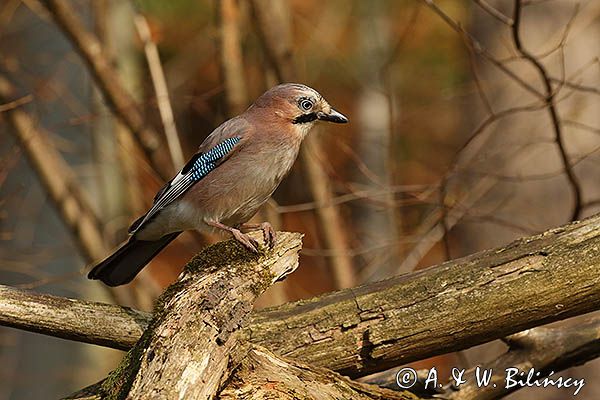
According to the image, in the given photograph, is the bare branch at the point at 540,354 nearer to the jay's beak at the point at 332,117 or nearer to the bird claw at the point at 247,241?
the bird claw at the point at 247,241

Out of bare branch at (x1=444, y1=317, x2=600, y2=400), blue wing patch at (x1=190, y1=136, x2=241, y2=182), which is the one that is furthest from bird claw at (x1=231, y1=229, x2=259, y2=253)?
bare branch at (x1=444, y1=317, x2=600, y2=400)

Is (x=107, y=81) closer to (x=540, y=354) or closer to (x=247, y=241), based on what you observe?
(x=247, y=241)

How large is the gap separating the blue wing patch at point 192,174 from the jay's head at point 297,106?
0.68ft

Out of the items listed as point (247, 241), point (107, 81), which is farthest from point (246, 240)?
point (107, 81)

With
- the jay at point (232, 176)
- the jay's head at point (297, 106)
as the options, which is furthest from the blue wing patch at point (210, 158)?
the jay's head at point (297, 106)

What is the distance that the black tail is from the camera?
12.9ft

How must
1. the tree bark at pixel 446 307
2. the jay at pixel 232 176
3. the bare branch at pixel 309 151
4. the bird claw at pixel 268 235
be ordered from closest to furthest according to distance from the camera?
the tree bark at pixel 446 307 < the bird claw at pixel 268 235 < the jay at pixel 232 176 < the bare branch at pixel 309 151

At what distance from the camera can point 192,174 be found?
4.00 meters

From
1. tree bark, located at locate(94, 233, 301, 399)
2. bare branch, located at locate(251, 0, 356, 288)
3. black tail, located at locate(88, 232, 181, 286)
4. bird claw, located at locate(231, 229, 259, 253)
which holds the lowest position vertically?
Answer: tree bark, located at locate(94, 233, 301, 399)

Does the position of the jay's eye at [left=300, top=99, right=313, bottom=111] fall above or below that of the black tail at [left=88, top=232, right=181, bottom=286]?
above

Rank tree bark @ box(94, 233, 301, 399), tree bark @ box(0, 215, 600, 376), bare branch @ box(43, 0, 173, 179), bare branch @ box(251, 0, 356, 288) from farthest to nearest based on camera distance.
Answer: bare branch @ box(251, 0, 356, 288)
bare branch @ box(43, 0, 173, 179)
tree bark @ box(0, 215, 600, 376)
tree bark @ box(94, 233, 301, 399)

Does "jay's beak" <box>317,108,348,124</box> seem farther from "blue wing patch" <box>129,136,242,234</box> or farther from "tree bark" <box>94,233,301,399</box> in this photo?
"tree bark" <box>94,233,301,399</box>

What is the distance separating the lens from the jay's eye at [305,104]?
392 centimetres

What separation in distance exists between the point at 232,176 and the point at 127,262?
0.61 metres
